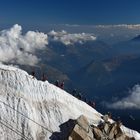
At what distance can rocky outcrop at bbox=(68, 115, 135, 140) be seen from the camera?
237 ft

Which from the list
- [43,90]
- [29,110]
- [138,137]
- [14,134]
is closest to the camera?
[14,134]

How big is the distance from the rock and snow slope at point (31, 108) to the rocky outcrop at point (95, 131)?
17.2 ft

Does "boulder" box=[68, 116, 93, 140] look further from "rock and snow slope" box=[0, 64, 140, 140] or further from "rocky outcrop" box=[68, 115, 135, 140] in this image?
"rock and snow slope" box=[0, 64, 140, 140]

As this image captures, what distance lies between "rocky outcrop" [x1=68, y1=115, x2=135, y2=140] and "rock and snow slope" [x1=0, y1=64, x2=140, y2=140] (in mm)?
5237

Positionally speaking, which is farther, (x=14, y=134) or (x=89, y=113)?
(x=89, y=113)

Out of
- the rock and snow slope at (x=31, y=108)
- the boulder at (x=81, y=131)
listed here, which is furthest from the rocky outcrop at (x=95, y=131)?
the rock and snow slope at (x=31, y=108)

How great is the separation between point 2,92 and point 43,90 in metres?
9.22

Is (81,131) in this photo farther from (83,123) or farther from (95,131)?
(95,131)

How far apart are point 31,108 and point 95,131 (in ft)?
46.4

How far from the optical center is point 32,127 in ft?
255

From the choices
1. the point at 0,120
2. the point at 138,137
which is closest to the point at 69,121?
the point at 0,120

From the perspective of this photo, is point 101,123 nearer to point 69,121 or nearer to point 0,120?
point 69,121

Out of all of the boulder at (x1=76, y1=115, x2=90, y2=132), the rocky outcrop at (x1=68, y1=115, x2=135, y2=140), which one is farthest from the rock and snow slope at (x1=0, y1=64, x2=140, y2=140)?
the boulder at (x1=76, y1=115, x2=90, y2=132)

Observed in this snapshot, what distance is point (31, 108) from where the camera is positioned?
Result: 81125 millimetres
